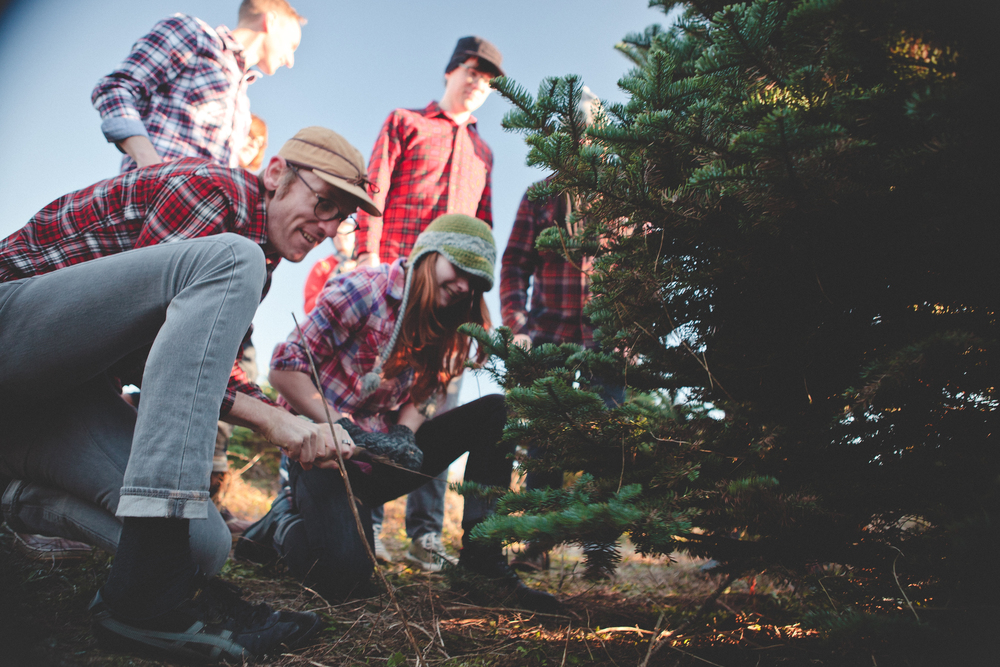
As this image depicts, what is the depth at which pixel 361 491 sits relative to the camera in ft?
7.57

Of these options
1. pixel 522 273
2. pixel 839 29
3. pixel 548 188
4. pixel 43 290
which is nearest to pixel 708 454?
pixel 548 188

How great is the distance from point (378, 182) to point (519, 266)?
1.02 meters

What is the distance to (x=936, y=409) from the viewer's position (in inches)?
47.0

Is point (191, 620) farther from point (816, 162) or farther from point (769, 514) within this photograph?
point (816, 162)

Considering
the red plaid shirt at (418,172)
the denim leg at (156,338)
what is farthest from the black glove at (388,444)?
the red plaid shirt at (418,172)

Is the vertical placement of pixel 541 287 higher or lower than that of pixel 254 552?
higher

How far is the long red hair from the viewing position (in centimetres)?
→ 249

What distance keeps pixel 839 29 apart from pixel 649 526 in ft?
3.56

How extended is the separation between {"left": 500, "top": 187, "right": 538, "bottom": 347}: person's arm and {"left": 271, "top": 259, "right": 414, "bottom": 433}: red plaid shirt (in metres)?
1.02

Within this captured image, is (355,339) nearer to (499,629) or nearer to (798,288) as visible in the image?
(499,629)

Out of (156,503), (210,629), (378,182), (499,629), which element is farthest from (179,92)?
(499,629)

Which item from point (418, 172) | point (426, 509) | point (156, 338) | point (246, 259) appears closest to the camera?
point (156, 338)

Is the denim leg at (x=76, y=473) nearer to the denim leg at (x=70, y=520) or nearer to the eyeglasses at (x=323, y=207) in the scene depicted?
the denim leg at (x=70, y=520)

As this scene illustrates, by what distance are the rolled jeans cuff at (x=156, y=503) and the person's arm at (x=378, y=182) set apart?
2.05m
